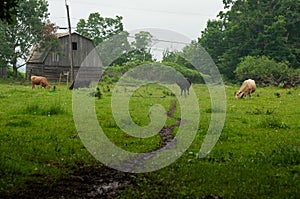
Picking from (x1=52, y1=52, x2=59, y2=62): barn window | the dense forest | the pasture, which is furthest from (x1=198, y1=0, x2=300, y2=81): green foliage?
the pasture

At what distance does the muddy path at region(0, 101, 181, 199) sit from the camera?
269 inches

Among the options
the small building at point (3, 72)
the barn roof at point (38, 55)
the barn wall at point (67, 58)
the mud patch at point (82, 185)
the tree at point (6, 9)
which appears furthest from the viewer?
the barn wall at point (67, 58)

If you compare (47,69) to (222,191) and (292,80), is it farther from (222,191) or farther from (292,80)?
(222,191)

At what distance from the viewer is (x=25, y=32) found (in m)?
53.3

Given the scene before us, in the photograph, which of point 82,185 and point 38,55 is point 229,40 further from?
point 82,185

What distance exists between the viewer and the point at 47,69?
57.8 m

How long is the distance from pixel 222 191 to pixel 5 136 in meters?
7.19

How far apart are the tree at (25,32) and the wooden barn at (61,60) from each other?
2784mm

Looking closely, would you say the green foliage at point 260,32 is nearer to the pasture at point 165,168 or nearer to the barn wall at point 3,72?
the barn wall at point 3,72

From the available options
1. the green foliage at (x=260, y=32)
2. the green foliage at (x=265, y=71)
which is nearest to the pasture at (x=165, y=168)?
the green foliage at (x=265, y=71)

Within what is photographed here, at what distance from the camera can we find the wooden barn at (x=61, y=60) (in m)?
57.6

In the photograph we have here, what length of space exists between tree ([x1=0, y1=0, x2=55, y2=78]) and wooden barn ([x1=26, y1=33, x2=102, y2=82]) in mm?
2784

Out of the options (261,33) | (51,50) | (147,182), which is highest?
(261,33)

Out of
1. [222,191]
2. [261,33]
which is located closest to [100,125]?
[222,191]
